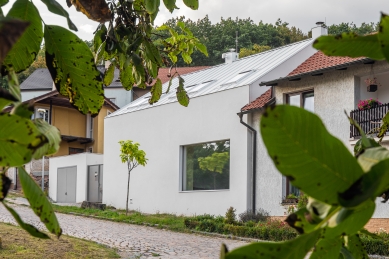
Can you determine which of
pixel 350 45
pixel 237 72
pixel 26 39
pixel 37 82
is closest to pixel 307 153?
pixel 350 45

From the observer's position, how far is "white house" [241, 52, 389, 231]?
45.6 feet

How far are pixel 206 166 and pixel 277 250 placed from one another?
58.6 ft

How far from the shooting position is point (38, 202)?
1.60 ft

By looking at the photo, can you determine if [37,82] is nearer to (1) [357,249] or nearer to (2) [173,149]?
(2) [173,149]

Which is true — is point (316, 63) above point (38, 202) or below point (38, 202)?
above

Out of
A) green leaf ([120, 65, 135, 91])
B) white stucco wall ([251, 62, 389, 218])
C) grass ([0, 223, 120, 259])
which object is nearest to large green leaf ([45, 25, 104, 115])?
green leaf ([120, 65, 135, 91])

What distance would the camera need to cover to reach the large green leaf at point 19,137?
0.37m

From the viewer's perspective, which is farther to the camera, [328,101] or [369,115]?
[328,101]

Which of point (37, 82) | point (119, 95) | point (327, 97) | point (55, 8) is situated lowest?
point (55, 8)

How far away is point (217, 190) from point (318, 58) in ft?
15.9

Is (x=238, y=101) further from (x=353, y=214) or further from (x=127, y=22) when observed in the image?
(x=353, y=214)

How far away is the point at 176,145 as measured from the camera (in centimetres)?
1978

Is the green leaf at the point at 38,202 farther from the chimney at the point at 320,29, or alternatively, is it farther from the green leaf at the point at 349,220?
the chimney at the point at 320,29

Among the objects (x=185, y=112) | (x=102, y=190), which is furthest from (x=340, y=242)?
(x=102, y=190)
